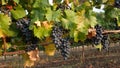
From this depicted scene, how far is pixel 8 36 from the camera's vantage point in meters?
3.59

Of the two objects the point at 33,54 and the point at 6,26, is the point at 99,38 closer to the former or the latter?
the point at 33,54

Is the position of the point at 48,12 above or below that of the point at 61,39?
→ above

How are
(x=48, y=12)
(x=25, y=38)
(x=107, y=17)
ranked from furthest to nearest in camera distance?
(x=107, y=17)
(x=25, y=38)
(x=48, y=12)

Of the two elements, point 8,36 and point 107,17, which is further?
point 107,17

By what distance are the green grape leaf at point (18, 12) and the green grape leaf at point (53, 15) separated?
30 centimetres

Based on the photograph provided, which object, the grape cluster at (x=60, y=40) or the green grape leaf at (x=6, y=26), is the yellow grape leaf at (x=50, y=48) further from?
the green grape leaf at (x=6, y=26)

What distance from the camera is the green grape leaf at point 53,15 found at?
11.3ft

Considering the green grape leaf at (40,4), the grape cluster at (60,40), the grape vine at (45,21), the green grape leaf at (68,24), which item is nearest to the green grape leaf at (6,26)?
the grape vine at (45,21)

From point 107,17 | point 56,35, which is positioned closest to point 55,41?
point 56,35

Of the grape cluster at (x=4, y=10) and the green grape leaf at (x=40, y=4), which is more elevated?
the green grape leaf at (x=40, y=4)

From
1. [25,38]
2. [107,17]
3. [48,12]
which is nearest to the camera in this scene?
[48,12]

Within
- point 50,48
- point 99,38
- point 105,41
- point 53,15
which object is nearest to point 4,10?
point 53,15

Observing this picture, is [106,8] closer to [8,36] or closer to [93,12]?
[93,12]

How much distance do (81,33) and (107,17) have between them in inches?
24.8
